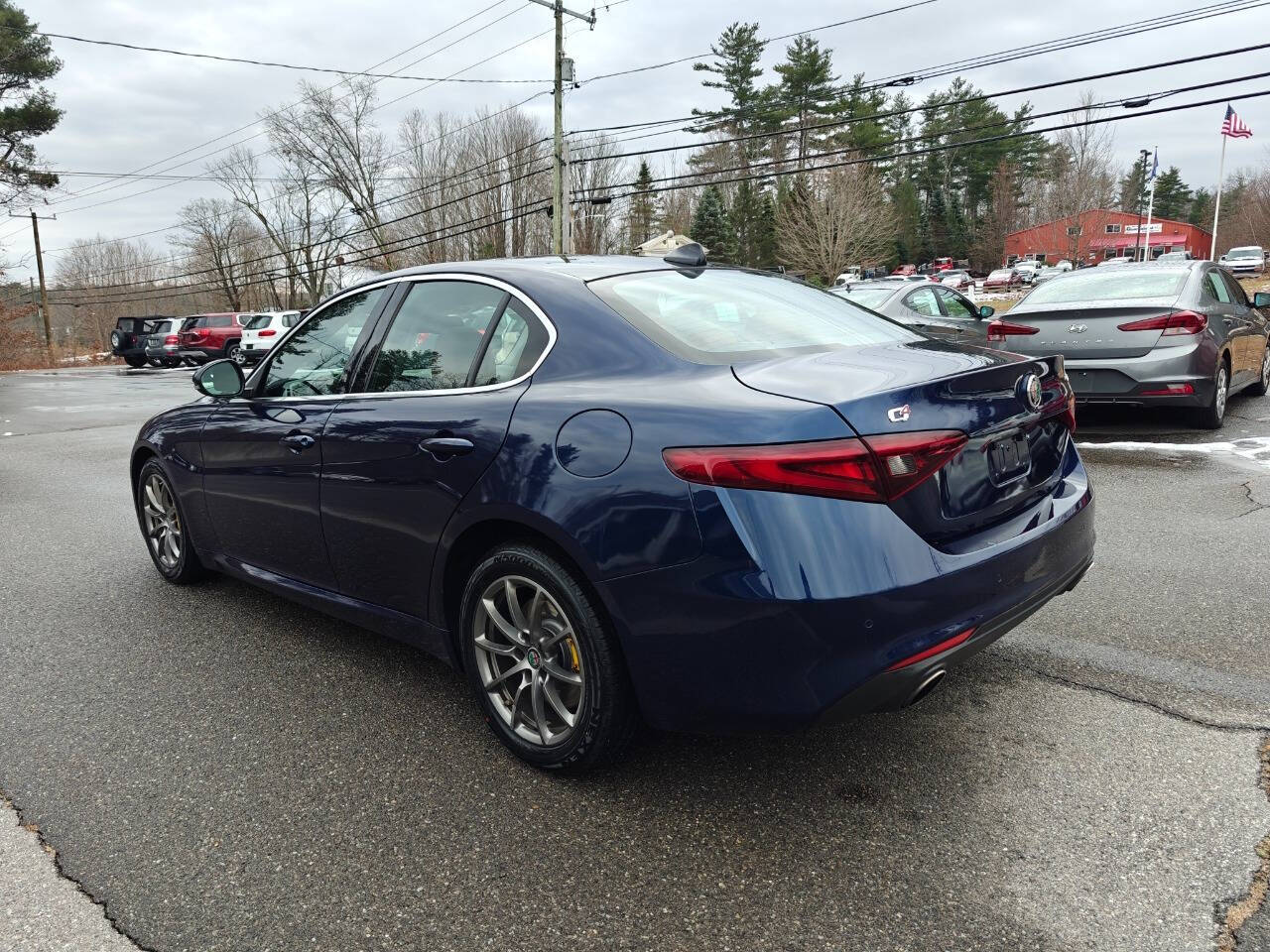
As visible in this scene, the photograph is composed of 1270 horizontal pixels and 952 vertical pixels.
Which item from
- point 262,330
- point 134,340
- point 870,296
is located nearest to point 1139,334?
point 870,296

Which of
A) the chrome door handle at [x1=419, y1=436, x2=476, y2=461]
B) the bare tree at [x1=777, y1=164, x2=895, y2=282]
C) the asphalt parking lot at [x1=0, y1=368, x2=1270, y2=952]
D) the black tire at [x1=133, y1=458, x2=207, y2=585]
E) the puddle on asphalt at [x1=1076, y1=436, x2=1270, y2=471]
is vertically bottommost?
the asphalt parking lot at [x1=0, y1=368, x2=1270, y2=952]

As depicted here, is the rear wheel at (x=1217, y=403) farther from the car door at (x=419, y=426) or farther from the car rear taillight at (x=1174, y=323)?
the car door at (x=419, y=426)

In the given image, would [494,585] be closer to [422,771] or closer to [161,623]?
[422,771]

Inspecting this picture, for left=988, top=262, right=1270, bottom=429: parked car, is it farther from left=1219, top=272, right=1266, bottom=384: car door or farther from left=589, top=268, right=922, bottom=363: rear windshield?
left=589, top=268, right=922, bottom=363: rear windshield

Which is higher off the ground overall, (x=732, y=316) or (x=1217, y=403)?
(x=732, y=316)

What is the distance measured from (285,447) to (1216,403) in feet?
25.6

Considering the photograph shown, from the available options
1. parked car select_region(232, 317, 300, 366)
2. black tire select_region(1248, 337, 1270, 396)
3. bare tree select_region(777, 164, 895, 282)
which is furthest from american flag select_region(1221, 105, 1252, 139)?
parked car select_region(232, 317, 300, 366)

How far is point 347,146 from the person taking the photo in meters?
48.8

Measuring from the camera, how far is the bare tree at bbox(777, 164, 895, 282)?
138ft

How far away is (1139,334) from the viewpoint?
7207 millimetres

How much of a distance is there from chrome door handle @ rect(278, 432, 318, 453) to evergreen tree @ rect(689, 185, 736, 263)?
58914mm

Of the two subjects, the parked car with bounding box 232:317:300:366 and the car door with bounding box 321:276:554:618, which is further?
the parked car with bounding box 232:317:300:366

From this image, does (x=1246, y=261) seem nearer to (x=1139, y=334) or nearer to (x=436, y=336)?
(x=1139, y=334)

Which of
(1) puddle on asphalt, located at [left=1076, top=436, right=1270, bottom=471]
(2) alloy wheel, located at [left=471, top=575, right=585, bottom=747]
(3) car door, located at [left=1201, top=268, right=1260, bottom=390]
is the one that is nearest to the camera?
(2) alloy wheel, located at [left=471, top=575, right=585, bottom=747]
